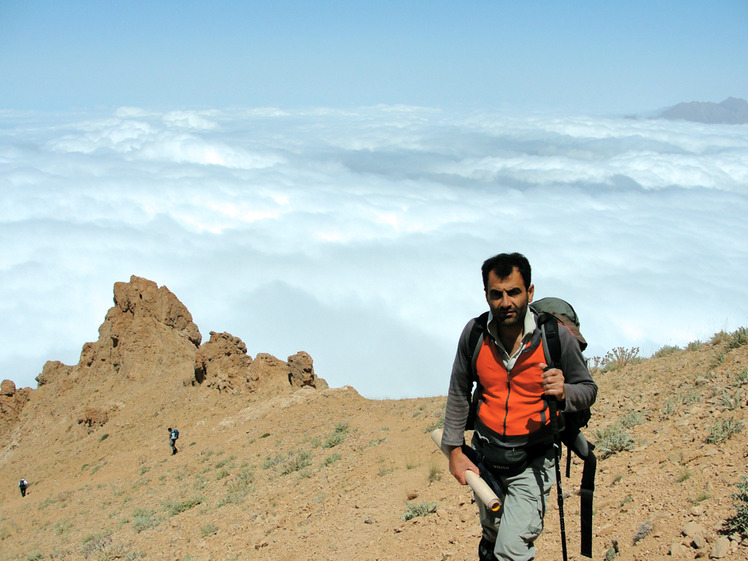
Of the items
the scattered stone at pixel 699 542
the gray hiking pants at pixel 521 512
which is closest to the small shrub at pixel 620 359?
the scattered stone at pixel 699 542

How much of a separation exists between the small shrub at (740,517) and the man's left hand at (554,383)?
1.81m

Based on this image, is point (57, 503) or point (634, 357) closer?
point (634, 357)

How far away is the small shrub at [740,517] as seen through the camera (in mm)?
3436

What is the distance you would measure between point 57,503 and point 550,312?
14975 mm

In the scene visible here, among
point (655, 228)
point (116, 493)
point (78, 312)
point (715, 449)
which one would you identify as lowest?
point (78, 312)

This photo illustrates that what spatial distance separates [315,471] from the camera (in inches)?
349

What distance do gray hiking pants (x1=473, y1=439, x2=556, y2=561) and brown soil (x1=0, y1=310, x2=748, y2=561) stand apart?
4.55 feet

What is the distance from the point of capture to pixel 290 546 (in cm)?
621

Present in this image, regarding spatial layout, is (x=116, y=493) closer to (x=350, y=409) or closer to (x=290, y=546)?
(x=350, y=409)

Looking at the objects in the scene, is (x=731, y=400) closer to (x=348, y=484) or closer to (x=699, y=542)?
(x=699, y=542)

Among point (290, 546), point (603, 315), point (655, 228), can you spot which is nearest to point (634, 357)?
point (290, 546)

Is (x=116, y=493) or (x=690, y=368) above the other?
(x=690, y=368)

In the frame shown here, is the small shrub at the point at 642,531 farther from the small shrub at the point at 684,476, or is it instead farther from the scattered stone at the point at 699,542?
the small shrub at the point at 684,476

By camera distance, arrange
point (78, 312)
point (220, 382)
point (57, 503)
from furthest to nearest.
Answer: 1. point (78, 312)
2. point (220, 382)
3. point (57, 503)
